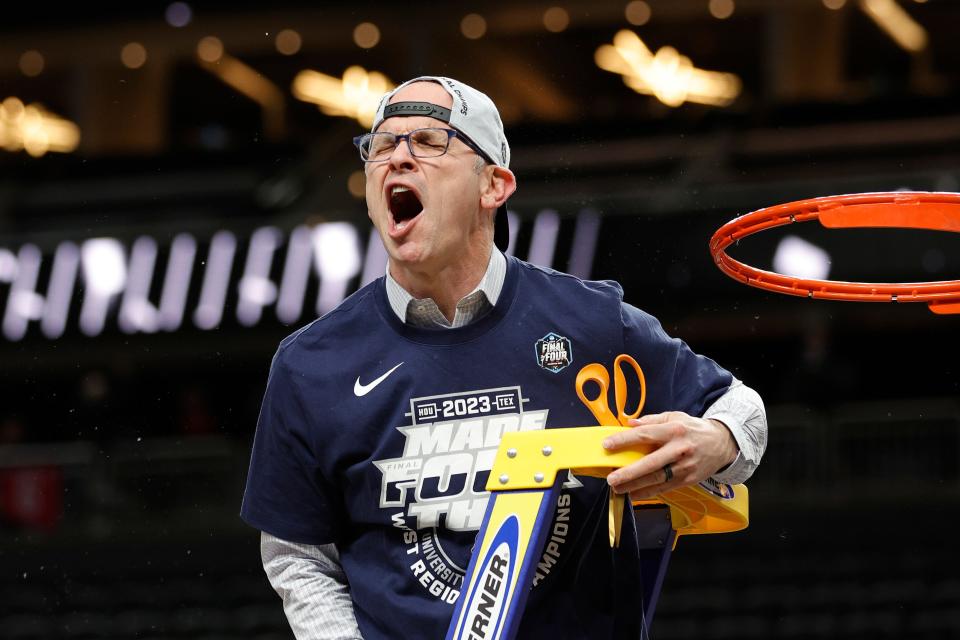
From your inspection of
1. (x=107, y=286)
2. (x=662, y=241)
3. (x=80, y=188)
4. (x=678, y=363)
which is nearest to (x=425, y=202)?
(x=678, y=363)

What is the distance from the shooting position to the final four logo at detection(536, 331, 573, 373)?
269 centimetres

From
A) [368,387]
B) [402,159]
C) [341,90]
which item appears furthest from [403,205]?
[341,90]

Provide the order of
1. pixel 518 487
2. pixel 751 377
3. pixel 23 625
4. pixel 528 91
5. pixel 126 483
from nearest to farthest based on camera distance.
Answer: pixel 518 487 → pixel 528 91 → pixel 751 377 → pixel 23 625 → pixel 126 483

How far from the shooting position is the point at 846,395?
389 inches

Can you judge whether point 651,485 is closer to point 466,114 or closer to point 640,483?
point 640,483

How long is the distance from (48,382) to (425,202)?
12481 millimetres

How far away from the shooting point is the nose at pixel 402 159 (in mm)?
2656

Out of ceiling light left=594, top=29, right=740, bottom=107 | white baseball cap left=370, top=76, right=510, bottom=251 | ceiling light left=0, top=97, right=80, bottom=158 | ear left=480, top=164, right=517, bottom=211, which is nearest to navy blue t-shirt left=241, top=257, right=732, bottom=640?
ear left=480, top=164, right=517, bottom=211

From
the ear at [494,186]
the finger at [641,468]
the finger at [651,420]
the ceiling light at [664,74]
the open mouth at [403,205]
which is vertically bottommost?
the ceiling light at [664,74]

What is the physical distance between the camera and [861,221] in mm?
2889

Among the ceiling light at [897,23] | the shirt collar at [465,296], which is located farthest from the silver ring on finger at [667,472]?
the ceiling light at [897,23]

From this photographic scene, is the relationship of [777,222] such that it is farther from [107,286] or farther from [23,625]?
[107,286]

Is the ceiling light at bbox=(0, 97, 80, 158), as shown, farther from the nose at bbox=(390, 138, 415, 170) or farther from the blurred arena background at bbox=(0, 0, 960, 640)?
the nose at bbox=(390, 138, 415, 170)

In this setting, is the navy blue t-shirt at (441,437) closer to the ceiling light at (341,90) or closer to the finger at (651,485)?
the finger at (651,485)
